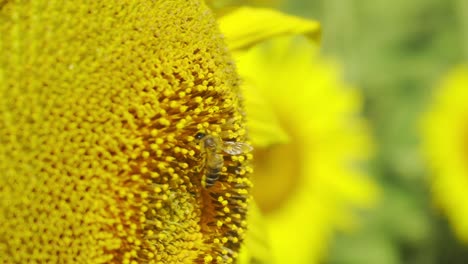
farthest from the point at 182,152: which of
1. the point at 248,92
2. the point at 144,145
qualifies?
the point at 248,92

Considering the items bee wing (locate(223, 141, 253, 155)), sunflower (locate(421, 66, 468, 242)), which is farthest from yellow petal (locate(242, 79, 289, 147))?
sunflower (locate(421, 66, 468, 242))

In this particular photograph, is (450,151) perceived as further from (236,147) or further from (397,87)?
(236,147)

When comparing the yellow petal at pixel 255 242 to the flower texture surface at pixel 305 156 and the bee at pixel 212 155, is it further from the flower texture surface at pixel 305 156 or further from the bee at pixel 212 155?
the flower texture surface at pixel 305 156

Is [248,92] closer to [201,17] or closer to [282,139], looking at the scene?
[282,139]

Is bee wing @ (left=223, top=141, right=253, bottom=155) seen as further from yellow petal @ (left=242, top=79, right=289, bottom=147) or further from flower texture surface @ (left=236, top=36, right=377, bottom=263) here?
flower texture surface @ (left=236, top=36, right=377, bottom=263)

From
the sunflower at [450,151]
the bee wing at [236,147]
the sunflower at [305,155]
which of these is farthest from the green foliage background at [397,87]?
the bee wing at [236,147]

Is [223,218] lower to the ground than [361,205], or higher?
higher

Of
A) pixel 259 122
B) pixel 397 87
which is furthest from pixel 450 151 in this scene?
pixel 259 122
